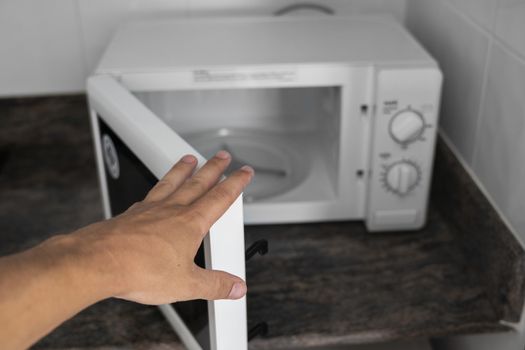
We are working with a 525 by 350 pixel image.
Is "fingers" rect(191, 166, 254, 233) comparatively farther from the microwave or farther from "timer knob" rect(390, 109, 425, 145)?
"timer knob" rect(390, 109, 425, 145)

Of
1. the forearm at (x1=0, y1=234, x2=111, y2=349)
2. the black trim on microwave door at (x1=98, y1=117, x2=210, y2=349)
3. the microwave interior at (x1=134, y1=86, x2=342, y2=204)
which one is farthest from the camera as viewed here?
the microwave interior at (x1=134, y1=86, x2=342, y2=204)

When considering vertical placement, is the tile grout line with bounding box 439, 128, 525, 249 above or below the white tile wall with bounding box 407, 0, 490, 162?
below

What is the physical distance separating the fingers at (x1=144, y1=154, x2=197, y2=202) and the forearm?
0.34 feet

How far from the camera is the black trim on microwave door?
67 centimetres

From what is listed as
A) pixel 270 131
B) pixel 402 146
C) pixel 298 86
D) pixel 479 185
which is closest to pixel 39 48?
pixel 270 131

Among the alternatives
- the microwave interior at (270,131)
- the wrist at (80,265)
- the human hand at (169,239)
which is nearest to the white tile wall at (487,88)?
the microwave interior at (270,131)

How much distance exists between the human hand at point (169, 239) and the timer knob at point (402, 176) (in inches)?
13.7

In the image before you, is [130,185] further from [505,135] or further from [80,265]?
[505,135]

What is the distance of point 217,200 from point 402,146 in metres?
0.40

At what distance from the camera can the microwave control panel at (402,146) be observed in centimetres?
84

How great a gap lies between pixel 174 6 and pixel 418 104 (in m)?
0.48

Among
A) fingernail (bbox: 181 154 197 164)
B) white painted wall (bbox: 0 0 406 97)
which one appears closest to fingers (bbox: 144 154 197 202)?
fingernail (bbox: 181 154 197 164)

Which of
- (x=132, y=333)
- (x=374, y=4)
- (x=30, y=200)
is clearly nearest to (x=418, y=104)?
(x=374, y=4)

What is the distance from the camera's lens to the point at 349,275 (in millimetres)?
867
